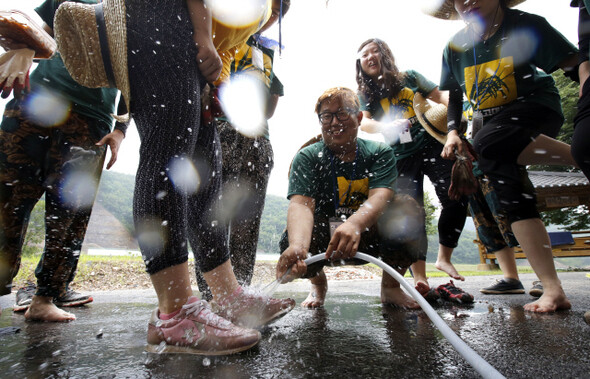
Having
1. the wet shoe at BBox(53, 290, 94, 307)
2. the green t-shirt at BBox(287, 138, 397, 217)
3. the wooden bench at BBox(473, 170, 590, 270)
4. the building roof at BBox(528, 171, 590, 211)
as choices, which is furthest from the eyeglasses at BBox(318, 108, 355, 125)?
the building roof at BBox(528, 171, 590, 211)

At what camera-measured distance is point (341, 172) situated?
2316mm

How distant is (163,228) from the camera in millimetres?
1138

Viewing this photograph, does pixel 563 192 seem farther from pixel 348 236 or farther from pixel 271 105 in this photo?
pixel 348 236

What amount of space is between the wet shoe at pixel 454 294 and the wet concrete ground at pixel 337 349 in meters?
0.39

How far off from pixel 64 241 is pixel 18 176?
48 cm

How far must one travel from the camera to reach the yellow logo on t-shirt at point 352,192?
2283 millimetres

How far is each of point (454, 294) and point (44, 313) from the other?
8.83ft

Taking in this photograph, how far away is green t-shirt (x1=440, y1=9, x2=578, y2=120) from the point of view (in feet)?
6.65

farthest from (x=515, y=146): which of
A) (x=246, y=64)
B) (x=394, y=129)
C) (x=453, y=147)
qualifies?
(x=246, y=64)

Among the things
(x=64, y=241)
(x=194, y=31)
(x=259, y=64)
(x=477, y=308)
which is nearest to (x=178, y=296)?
(x=194, y=31)

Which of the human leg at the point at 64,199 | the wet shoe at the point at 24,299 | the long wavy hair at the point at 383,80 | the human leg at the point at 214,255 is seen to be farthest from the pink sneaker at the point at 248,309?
the long wavy hair at the point at 383,80

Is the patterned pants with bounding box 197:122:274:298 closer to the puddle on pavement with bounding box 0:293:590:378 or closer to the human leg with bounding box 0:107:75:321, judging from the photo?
the puddle on pavement with bounding box 0:293:590:378

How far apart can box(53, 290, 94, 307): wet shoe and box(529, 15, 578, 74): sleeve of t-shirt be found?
Result: 3.67m

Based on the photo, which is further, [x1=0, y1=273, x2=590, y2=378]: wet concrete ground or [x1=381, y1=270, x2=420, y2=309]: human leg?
[x1=381, y1=270, x2=420, y2=309]: human leg
